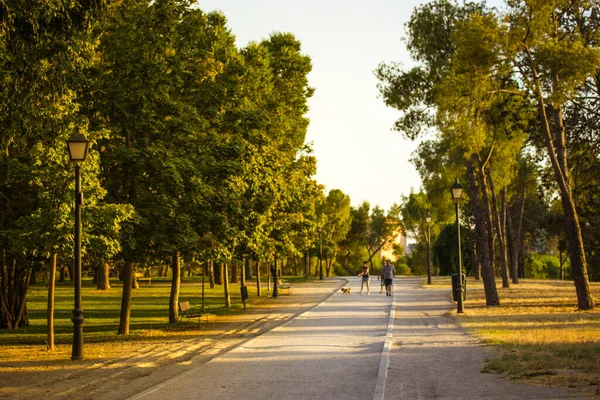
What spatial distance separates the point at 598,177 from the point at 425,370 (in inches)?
1020

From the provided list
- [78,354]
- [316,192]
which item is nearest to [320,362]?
[78,354]

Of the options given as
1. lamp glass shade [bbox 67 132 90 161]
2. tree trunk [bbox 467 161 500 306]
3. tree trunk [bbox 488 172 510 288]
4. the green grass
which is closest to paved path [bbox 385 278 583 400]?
the green grass

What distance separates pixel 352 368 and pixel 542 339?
5692mm

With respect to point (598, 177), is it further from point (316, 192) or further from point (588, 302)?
point (316, 192)

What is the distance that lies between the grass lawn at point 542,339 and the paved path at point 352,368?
0.61 metres

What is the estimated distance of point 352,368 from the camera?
13.9 m

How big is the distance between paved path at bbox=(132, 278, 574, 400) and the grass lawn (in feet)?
1.99

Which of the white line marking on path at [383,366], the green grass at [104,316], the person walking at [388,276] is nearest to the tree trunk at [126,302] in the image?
the green grass at [104,316]

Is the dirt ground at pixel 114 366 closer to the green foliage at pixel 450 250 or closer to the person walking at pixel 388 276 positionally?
the person walking at pixel 388 276

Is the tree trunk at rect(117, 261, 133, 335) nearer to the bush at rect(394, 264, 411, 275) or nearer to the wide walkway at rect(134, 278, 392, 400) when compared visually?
the wide walkway at rect(134, 278, 392, 400)

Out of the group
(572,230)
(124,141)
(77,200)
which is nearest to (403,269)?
(572,230)

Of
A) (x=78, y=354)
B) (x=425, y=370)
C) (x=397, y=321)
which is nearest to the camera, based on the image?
(x=425, y=370)

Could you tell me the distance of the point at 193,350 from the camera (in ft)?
59.5

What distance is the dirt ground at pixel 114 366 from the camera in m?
12.7
